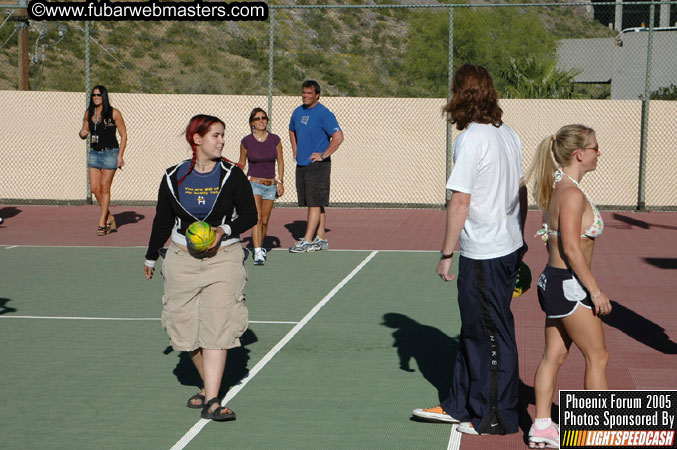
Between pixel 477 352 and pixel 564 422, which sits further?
pixel 477 352


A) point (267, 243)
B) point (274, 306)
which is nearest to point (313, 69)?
point (267, 243)

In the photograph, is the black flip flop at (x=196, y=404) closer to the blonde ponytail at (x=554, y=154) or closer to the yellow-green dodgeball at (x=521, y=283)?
the yellow-green dodgeball at (x=521, y=283)

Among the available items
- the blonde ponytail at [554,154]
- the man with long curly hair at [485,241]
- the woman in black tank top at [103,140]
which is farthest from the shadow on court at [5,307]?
the blonde ponytail at [554,154]

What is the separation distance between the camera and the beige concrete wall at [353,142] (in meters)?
18.2

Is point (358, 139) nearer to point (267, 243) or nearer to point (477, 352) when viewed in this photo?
point (267, 243)

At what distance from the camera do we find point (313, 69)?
45.4 metres

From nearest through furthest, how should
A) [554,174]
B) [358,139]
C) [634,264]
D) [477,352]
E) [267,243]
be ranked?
[554,174] → [477,352] → [634,264] → [267,243] → [358,139]

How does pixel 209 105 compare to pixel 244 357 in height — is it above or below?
above

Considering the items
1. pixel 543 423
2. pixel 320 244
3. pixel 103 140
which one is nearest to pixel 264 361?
pixel 543 423

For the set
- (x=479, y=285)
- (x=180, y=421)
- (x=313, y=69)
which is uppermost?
(x=313, y=69)

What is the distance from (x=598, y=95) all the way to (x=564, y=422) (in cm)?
4446

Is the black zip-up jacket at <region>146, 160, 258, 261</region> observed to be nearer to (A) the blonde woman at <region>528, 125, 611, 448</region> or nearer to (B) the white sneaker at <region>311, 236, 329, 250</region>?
(A) the blonde woman at <region>528, 125, 611, 448</region>

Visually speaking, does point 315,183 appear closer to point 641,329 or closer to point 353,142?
point 641,329

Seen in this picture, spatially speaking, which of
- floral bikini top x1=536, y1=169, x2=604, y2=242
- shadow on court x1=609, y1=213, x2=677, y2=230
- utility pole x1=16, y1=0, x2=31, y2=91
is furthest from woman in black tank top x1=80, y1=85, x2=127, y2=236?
floral bikini top x1=536, y1=169, x2=604, y2=242
